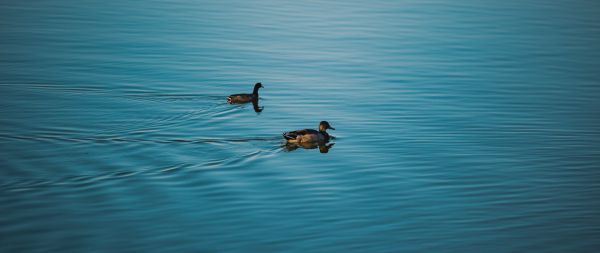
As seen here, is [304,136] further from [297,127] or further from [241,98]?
[241,98]

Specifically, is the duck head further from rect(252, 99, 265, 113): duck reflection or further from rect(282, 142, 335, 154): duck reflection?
rect(252, 99, 265, 113): duck reflection

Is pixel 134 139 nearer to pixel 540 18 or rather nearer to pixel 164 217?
pixel 164 217

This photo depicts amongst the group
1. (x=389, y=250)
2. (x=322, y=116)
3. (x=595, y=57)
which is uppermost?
(x=595, y=57)

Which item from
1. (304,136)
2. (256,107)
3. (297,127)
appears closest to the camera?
(304,136)

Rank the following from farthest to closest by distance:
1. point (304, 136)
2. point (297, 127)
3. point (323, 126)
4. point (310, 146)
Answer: point (297, 127), point (323, 126), point (310, 146), point (304, 136)

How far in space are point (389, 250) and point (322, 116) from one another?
9.29 m

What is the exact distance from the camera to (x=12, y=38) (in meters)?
31.5

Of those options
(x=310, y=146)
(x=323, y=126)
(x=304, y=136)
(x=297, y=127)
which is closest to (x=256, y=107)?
(x=297, y=127)

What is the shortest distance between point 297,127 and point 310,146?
5.55ft

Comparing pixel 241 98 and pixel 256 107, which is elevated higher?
pixel 241 98

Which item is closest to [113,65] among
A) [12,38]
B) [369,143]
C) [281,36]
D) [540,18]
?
[12,38]

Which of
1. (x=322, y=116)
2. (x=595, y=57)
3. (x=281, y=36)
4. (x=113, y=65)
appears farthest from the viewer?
(x=281, y=36)

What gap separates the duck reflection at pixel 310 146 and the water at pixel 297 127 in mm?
190

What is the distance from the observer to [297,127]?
75.1 ft
